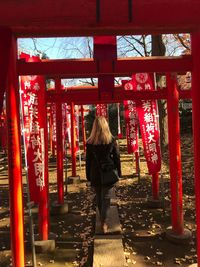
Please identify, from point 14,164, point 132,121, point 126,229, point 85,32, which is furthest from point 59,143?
point 85,32

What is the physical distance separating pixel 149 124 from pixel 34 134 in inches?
118

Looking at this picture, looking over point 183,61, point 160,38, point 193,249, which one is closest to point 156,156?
point 193,249

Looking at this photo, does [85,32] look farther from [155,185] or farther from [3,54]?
[155,185]

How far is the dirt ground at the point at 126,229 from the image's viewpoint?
518cm

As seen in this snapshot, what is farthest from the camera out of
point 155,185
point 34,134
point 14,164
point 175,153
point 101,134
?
point 155,185

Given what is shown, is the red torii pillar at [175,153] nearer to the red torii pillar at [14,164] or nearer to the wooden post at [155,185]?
the wooden post at [155,185]

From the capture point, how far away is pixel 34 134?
4.93 meters

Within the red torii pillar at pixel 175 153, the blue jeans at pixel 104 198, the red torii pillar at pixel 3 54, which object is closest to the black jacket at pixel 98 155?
the blue jeans at pixel 104 198

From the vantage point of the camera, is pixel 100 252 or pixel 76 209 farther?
pixel 76 209

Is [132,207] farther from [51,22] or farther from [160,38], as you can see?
[160,38]

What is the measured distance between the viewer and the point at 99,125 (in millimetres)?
5789

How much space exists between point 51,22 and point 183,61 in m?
1.66

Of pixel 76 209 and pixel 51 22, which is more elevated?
pixel 51 22

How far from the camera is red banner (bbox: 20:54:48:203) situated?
4891 millimetres
